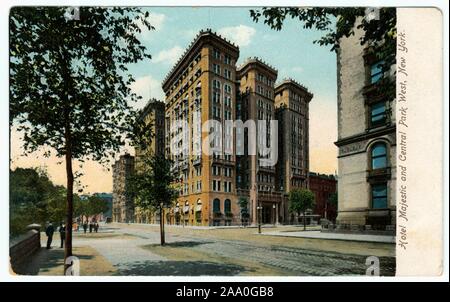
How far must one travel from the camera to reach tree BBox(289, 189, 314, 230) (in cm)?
898

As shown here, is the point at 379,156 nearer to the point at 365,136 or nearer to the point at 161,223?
the point at 365,136

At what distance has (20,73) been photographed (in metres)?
7.02

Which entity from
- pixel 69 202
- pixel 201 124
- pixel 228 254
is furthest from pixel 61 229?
pixel 201 124

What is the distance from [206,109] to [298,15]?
352 centimetres

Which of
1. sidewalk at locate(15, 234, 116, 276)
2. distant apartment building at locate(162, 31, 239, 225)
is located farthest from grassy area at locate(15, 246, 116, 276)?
distant apartment building at locate(162, 31, 239, 225)

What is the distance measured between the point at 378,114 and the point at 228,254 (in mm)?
5567

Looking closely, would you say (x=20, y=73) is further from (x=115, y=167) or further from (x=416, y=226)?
(x=416, y=226)

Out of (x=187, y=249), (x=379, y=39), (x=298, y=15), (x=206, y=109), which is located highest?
(x=298, y=15)

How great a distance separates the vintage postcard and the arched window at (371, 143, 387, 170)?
31mm

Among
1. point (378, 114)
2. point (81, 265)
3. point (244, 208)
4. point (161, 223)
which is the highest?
point (378, 114)

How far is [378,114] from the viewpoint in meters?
7.88

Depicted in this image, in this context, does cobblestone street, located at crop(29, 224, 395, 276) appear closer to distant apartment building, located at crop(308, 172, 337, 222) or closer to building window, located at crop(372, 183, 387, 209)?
distant apartment building, located at crop(308, 172, 337, 222)
